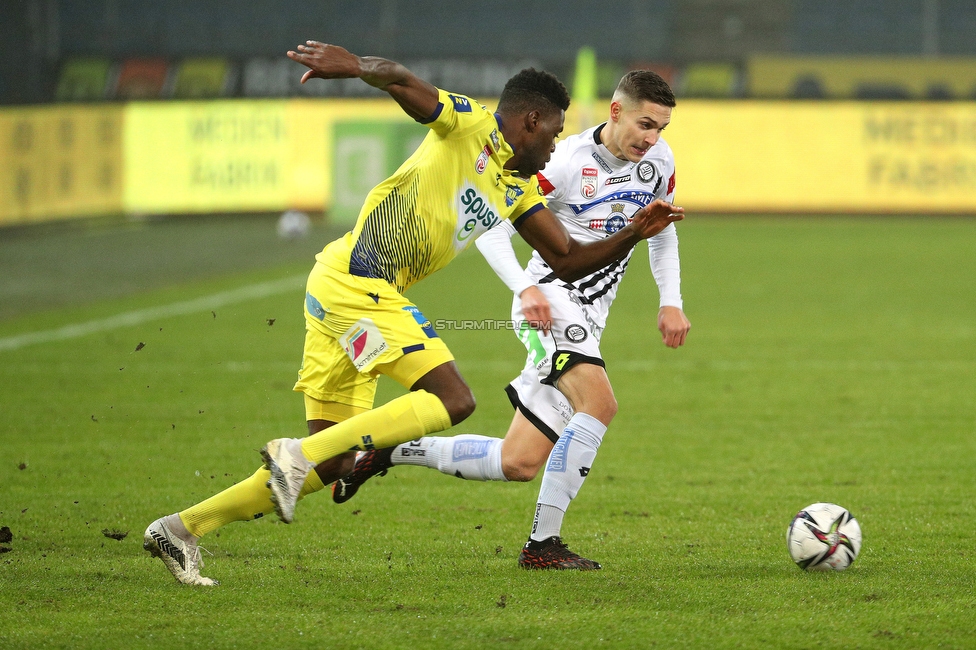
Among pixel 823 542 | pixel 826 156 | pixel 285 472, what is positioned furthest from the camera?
pixel 826 156

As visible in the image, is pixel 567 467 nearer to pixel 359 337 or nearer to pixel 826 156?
pixel 359 337

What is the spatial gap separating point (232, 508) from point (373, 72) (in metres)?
1.69

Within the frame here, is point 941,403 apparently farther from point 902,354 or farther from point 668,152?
point 668,152

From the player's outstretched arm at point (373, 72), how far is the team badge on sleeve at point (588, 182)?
4.45 feet

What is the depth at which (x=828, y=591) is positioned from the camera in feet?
15.4

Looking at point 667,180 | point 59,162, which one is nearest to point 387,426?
point 667,180

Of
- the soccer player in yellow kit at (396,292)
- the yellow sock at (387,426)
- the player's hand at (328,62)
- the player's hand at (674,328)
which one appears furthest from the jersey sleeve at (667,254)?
the player's hand at (328,62)

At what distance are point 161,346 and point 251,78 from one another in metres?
19.7

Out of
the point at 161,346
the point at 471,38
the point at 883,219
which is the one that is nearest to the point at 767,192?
the point at 883,219

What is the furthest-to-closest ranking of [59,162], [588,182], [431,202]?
[59,162], [588,182], [431,202]

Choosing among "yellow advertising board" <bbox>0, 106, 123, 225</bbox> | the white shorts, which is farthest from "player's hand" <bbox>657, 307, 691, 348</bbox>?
"yellow advertising board" <bbox>0, 106, 123, 225</bbox>

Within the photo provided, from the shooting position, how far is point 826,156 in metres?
29.8

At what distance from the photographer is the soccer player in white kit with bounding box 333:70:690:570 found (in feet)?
16.9

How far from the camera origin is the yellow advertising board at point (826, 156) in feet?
95.9
